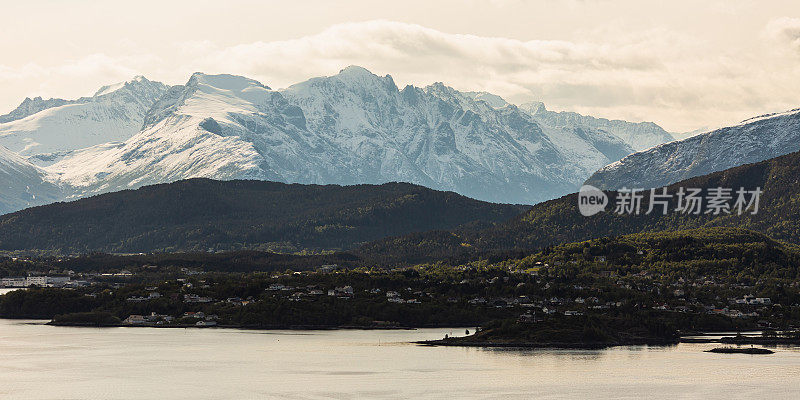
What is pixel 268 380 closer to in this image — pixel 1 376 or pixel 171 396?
pixel 171 396

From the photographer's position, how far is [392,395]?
165750 millimetres

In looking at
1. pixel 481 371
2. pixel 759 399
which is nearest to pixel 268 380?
pixel 481 371

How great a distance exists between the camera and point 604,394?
167500mm

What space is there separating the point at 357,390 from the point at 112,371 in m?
44.6

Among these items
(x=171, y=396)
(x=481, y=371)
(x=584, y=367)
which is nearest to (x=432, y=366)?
(x=481, y=371)

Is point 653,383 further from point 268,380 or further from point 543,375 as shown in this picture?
point 268,380

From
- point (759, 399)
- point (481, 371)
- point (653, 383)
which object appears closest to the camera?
point (759, 399)

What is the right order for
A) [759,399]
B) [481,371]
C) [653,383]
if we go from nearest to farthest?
[759,399] → [653,383] → [481,371]

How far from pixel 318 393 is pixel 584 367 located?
160 ft

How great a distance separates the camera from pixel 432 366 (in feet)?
636

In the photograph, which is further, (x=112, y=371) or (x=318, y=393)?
(x=112, y=371)

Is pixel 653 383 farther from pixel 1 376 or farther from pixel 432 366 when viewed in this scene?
pixel 1 376

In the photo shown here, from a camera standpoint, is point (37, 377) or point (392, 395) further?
point (37, 377)

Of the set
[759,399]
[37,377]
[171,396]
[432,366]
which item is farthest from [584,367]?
[37,377]
